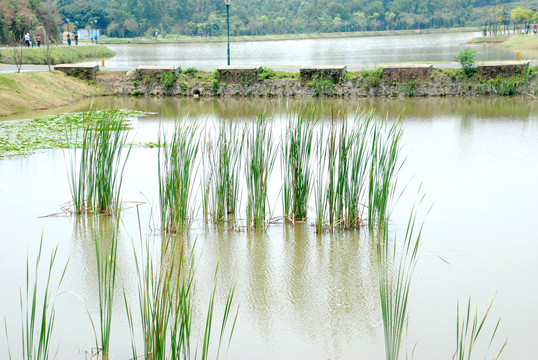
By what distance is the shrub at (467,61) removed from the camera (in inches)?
470

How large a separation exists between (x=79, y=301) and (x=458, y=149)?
5029 millimetres

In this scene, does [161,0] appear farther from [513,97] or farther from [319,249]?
[319,249]

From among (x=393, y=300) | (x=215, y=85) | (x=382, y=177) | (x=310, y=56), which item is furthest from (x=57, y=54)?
(x=393, y=300)

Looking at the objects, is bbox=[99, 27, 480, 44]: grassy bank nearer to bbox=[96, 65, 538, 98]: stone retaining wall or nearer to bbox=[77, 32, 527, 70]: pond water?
bbox=[77, 32, 527, 70]: pond water

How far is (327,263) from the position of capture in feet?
13.7

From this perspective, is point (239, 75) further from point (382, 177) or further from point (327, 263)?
point (327, 263)

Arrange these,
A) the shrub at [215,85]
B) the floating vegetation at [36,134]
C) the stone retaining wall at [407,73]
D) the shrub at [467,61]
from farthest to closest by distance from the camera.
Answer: the shrub at [215,85] < the stone retaining wall at [407,73] < the shrub at [467,61] < the floating vegetation at [36,134]

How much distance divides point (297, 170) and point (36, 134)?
481 cm

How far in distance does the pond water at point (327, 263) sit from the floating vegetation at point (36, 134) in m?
0.43

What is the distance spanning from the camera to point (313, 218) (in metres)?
5.02

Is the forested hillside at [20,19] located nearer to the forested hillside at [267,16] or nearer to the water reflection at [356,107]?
the water reflection at [356,107]

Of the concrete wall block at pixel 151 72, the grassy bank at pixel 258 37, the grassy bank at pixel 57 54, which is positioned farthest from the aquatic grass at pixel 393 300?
the grassy bank at pixel 258 37

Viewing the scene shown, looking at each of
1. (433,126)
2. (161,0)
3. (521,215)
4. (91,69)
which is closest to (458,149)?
(433,126)

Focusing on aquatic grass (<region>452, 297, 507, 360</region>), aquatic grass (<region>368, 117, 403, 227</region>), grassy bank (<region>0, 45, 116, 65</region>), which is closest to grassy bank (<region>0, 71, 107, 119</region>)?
aquatic grass (<region>368, 117, 403, 227</region>)
